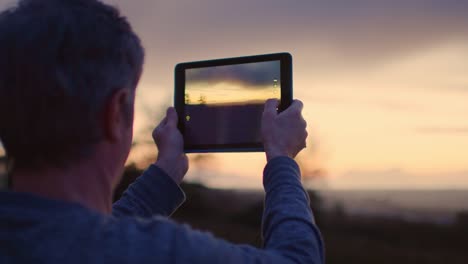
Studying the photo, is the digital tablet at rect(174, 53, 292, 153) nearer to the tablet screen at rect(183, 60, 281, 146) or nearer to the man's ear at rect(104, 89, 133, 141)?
the tablet screen at rect(183, 60, 281, 146)

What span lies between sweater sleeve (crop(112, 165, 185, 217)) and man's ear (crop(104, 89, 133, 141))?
36 centimetres

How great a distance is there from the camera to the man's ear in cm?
89

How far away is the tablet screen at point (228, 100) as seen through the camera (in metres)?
1.28

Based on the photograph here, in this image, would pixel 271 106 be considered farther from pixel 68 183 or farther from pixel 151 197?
pixel 68 183

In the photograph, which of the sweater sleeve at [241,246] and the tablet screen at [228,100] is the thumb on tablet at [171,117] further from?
the sweater sleeve at [241,246]

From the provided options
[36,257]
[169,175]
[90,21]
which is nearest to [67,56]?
[90,21]

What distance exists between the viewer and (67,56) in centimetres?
85

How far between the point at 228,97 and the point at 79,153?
0.54 metres

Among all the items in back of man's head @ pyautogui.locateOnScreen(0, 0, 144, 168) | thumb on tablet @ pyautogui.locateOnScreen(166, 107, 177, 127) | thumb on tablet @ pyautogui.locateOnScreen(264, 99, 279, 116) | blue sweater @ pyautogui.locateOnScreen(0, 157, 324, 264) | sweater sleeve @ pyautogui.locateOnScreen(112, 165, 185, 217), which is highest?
back of man's head @ pyautogui.locateOnScreen(0, 0, 144, 168)

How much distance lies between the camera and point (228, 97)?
4.42 ft

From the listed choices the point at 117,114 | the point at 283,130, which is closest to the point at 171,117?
the point at 283,130

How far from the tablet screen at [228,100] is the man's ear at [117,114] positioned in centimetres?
41

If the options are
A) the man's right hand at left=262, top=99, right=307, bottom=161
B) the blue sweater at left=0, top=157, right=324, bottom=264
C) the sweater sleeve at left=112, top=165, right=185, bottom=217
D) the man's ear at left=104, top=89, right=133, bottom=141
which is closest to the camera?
the blue sweater at left=0, top=157, right=324, bottom=264

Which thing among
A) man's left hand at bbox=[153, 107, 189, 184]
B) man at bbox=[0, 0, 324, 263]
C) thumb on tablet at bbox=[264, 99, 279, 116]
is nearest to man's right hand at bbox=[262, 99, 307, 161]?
thumb on tablet at bbox=[264, 99, 279, 116]
